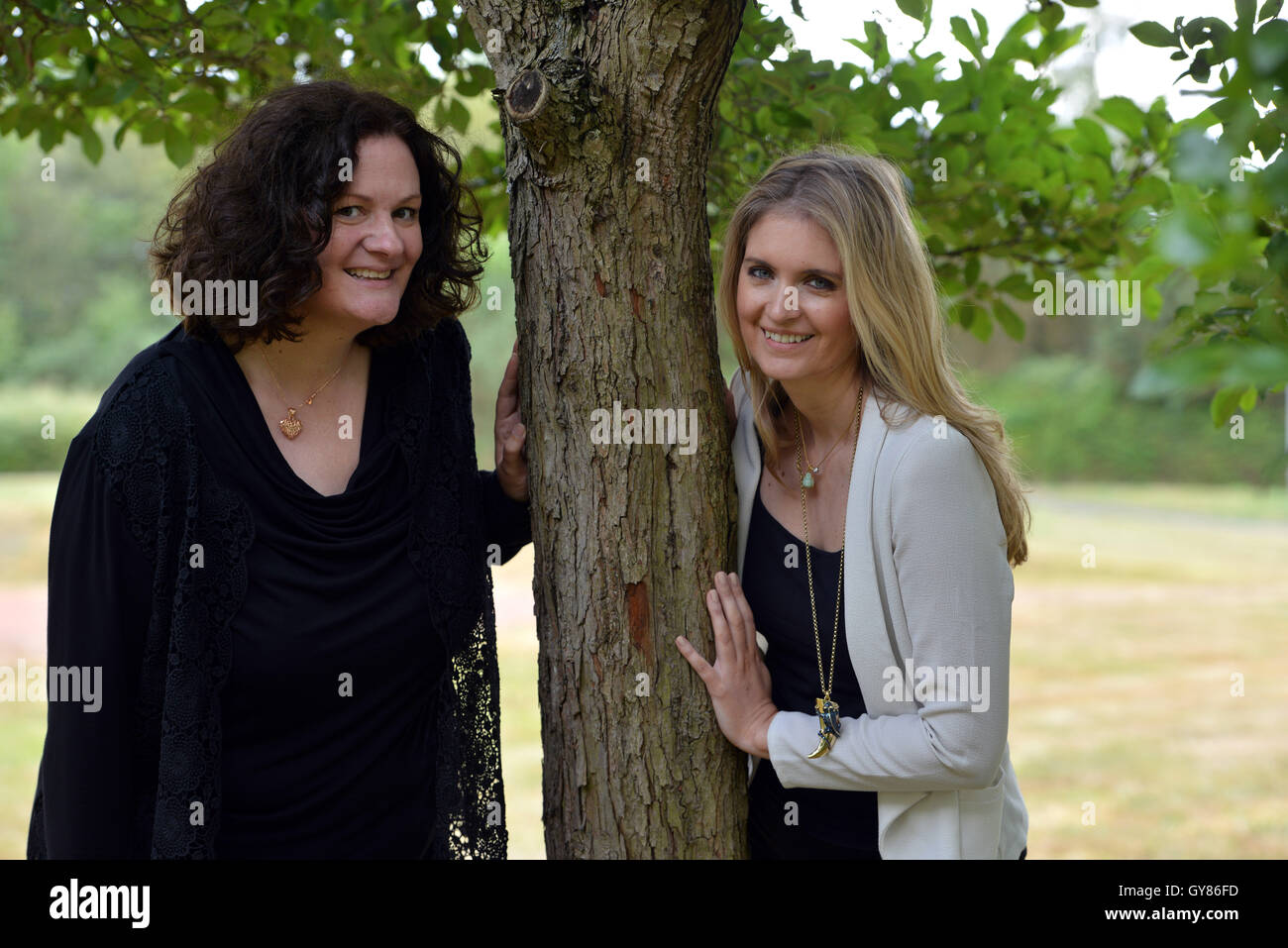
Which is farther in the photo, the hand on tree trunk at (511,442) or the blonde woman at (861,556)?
the hand on tree trunk at (511,442)

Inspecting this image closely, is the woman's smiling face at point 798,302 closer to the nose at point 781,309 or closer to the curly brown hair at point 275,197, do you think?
the nose at point 781,309

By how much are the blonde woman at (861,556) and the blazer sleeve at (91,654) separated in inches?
40.5

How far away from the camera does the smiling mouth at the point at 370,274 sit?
7.41ft

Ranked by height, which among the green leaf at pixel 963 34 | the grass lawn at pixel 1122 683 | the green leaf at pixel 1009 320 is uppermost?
the green leaf at pixel 963 34

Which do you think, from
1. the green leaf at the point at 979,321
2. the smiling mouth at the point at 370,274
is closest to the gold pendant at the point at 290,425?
the smiling mouth at the point at 370,274

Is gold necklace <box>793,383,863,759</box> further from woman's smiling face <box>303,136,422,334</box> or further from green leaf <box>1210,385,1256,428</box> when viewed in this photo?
woman's smiling face <box>303,136,422,334</box>

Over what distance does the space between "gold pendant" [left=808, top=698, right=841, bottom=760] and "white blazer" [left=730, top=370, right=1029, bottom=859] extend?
0.01m

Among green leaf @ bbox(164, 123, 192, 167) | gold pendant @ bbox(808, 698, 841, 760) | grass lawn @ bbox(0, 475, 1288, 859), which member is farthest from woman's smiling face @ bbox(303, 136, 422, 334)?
grass lawn @ bbox(0, 475, 1288, 859)

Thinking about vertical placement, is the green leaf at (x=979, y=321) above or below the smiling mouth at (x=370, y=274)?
above

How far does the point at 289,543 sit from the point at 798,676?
1010 mm

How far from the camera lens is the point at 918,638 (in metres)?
2.08
